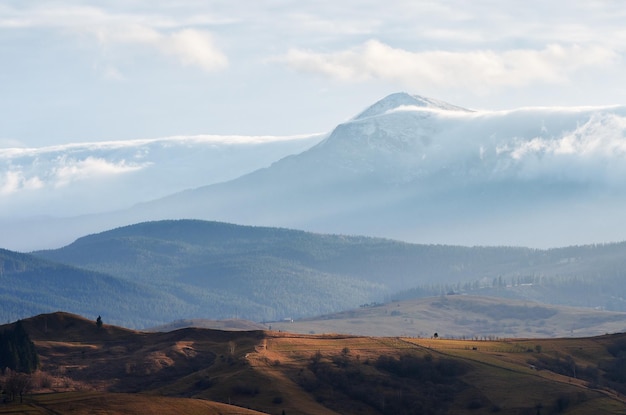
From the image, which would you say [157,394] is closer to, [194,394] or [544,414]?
[194,394]

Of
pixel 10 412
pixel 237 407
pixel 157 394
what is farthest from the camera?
pixel 157 394

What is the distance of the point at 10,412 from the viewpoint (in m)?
163

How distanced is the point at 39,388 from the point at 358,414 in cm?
3830

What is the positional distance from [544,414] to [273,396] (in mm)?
32313

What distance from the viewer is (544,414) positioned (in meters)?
192

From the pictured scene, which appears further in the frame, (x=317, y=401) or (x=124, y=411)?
(x=317, y=401)

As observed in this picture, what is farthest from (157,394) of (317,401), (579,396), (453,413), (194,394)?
(579,396)

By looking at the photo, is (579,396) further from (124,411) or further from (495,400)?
(124,411)

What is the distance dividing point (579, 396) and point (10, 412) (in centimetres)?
7172

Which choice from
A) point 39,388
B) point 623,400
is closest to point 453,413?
point 623,400

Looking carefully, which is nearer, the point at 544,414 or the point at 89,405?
the point at 89,405

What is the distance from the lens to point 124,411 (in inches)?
6599

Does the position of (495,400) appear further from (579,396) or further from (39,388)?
(39,388)

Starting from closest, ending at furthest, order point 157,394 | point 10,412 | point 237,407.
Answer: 1. point 10,412
2. point 237,407
3. point 157,394
